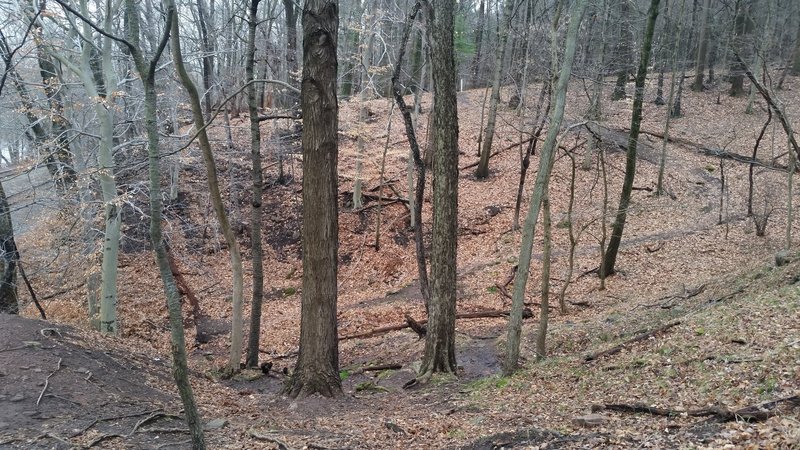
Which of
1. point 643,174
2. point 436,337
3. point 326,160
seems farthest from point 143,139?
point 643,174

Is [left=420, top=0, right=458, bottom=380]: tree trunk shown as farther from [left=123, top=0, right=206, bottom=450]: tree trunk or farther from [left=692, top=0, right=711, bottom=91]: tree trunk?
[left=692, top=0, right=711, bottom=91]: tree trunk

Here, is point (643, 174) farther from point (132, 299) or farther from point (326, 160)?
point (132, 299)

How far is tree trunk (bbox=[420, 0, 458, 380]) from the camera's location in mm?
8133

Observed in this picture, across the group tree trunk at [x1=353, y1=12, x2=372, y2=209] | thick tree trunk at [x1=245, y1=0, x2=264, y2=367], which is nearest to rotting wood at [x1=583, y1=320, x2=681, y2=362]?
thick tree trunk at [x1=245, y1=0, x2=264, y2=367]

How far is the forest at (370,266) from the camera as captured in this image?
18.6 feet

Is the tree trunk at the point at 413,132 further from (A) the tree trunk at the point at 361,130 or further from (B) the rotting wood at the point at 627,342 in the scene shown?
(A) the tree trunk at the point at 361,130

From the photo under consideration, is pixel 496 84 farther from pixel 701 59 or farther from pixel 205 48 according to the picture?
pixel 701 59

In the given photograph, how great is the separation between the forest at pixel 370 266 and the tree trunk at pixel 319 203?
0.03 m

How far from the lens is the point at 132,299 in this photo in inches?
677

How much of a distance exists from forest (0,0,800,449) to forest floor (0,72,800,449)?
6 centimetres

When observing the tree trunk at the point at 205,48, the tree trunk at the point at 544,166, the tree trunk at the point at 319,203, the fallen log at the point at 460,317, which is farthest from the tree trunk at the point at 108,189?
the tree trunk at the point at 205,48

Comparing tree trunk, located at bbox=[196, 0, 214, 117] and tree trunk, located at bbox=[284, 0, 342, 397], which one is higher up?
tree trunk, located at bbox=[196, 0, 214, 117]

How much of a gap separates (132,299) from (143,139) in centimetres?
715

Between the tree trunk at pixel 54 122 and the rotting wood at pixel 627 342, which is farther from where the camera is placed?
the tree trunk at pixel 54 122
